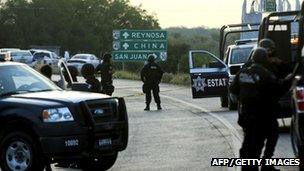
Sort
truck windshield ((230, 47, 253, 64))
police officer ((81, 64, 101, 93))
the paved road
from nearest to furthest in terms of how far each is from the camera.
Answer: the paved road, police officer ((81, 64, 101, 93)), truck windshield ((230, 47, 253, 64))

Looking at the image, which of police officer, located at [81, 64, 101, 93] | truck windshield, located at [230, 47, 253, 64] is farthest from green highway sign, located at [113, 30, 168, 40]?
police officer, located at [81, 64, 101, 93]

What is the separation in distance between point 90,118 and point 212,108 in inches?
536

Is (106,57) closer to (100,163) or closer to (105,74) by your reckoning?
(105,74)

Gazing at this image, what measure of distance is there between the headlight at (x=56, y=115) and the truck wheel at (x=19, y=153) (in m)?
0.40

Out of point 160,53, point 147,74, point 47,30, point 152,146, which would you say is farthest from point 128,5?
point 152,146

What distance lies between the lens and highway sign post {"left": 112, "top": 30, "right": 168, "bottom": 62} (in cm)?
4238

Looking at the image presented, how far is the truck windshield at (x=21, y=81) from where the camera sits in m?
11.1

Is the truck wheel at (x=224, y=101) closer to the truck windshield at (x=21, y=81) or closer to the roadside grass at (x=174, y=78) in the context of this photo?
the truck windshield at (x=21, y=81)

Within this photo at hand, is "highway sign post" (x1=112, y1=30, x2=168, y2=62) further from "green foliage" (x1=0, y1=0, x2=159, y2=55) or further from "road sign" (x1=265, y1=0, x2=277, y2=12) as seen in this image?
"green foliage" (x1=0, y1=0, x2=159, y2=55)

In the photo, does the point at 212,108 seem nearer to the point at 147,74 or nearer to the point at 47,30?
the point at 147,74

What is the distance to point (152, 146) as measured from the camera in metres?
14.0

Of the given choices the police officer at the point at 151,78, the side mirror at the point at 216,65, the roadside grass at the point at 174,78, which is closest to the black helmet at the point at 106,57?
the police officer at the point at 151,78

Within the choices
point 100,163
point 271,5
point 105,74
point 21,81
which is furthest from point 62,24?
point 100,163

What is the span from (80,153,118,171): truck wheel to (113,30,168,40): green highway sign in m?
30.8
